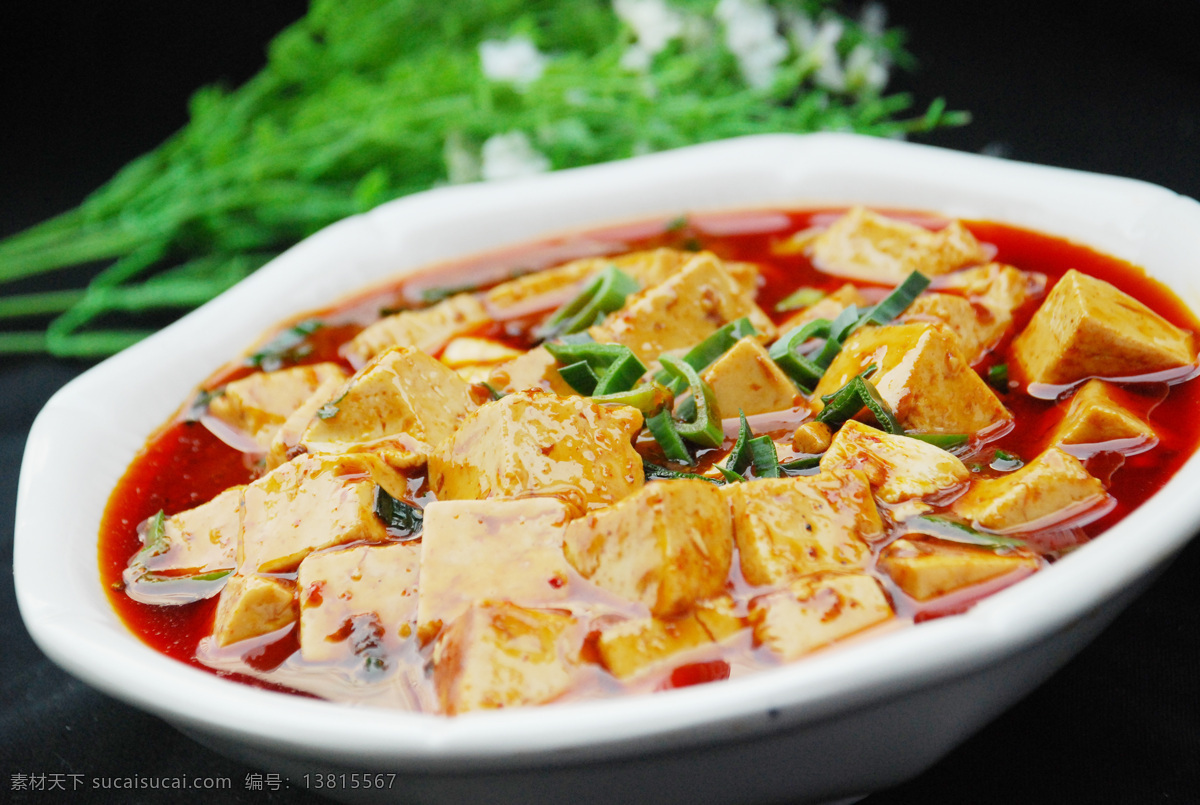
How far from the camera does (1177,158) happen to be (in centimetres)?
385

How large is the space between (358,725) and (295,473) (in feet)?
2.48

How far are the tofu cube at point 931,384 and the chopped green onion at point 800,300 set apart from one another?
21.3 inches

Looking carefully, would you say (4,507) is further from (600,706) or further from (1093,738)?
(1093,738)

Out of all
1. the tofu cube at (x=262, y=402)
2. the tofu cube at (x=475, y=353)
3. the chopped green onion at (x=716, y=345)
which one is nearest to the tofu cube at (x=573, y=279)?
the tofu cube at (x=475, y=353)

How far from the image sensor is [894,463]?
1.84m

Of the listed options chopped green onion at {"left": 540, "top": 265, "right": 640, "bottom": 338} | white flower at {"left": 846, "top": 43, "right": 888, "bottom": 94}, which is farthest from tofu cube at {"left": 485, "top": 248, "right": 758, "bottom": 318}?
white flower at {"left": 846, "top": 43, "right": 888, "bottom": 94}

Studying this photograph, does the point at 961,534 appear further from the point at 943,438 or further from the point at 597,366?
the point at 597,366

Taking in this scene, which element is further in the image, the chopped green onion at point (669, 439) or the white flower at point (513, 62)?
the white flower at point (513, 62)

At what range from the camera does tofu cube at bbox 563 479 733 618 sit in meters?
1.59

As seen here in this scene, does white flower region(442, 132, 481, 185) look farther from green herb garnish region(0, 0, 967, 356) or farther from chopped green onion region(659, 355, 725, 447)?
chopped green onion region(659, 355, 725, 447)

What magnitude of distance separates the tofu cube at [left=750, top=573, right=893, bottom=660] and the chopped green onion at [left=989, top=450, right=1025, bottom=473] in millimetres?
468

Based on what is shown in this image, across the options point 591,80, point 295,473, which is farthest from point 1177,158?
point 295,473

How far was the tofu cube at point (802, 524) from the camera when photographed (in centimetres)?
167

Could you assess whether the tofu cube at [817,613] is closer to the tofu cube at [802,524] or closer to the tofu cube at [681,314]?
the tofu cube at [802,524]
